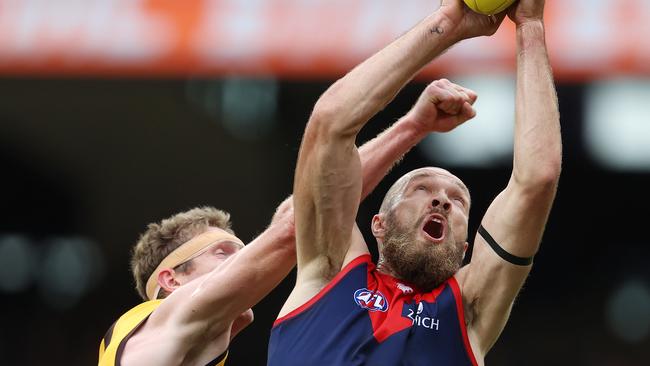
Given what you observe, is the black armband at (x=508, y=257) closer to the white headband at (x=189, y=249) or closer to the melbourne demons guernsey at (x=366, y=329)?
the melbourne demons guernsey at (x=366, y=329)

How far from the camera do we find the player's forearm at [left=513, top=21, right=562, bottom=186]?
4.98 meters

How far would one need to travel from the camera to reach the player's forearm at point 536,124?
4.98 meters

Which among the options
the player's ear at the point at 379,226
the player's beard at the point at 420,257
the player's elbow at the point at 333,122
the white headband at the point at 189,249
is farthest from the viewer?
the white headband at the point at 189,249

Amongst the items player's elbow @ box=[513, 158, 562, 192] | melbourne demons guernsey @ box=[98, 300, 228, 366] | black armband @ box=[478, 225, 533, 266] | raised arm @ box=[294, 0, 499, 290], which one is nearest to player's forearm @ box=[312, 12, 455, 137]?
raised arm @ box=[294, 0, 499, 290]

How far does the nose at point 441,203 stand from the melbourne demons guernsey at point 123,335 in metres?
1.44

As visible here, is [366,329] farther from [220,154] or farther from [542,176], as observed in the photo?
[220,154]

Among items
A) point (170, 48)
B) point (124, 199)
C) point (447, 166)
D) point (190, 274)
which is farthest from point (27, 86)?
point (190, 274)

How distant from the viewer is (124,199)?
14.0m

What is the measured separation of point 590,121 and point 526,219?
784cm

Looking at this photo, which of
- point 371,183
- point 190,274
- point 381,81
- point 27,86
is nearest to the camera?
point 381,81

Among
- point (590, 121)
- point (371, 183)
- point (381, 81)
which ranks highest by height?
point (381, 81)

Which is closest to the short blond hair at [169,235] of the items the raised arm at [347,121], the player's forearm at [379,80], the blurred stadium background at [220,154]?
the raised arm at [347,121]

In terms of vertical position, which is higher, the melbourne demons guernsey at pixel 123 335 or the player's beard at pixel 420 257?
the player's beard at pixel 420 257

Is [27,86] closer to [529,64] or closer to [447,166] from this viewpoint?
[447,166]
